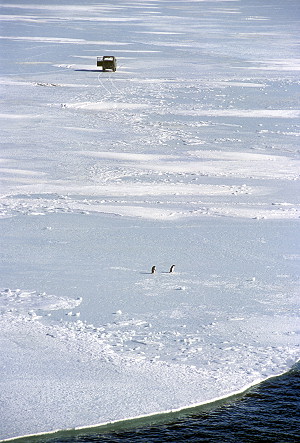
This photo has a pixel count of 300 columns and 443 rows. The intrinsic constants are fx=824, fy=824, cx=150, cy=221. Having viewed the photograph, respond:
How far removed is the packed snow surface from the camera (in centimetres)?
479

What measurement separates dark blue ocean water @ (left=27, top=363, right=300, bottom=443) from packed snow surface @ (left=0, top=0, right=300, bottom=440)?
0.10 m

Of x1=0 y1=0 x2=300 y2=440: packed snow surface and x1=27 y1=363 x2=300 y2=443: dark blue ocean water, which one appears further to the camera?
x1=0 y1=0 x2=300 y2=440: packed snow surface

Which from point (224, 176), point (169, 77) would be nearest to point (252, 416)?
point (224, 176)

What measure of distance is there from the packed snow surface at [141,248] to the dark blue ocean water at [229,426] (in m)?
0.10

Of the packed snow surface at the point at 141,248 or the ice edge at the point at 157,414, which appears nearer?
the ice edge at the point at 157,414

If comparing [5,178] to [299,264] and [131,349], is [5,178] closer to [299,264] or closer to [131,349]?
[299,264]

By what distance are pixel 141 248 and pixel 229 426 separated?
2.95 meters

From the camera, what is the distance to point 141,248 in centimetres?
713

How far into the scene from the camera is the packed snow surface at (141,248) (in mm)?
4793

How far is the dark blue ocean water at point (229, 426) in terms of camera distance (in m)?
4.20

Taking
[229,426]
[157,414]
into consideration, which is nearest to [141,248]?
[157,414]

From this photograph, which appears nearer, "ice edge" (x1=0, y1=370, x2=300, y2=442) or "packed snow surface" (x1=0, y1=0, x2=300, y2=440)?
"ice edge" (x1=0, y1=370, x2=300, y2=442)

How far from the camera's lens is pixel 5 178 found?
950 cm

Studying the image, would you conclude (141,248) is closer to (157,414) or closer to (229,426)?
(157,414)
